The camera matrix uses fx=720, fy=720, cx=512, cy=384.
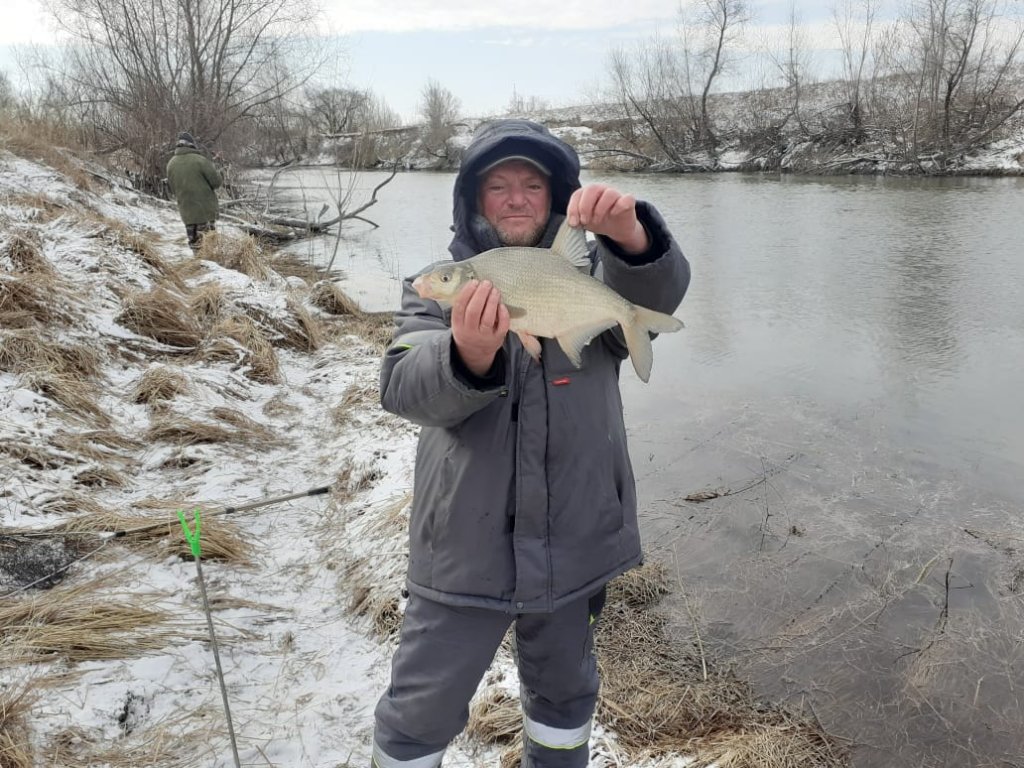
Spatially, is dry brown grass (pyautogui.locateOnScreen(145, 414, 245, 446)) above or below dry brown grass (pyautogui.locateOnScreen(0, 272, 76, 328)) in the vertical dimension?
below

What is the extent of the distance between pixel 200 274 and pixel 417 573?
314 inches

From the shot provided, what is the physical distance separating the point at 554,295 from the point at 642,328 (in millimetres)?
278

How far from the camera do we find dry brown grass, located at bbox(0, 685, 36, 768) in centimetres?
219

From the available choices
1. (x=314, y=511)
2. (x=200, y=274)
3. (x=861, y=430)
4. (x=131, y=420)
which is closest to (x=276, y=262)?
(x=200, y=274)

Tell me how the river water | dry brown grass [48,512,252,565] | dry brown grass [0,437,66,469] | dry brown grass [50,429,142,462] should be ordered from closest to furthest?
the river water, dry brown grass [48,512,252,565], dry brown grass [0,437,66,469], dry brown grass [50,429,142,462]

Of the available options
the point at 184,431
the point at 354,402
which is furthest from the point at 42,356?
the point at 354,402

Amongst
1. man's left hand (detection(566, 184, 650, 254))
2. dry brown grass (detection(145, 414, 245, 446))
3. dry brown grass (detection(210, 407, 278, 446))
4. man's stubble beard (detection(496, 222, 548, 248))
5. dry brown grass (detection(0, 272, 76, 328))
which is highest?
man's left hand (detection(566, 184, 650, 254))

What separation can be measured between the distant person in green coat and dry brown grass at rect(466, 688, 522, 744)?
32.7 ft

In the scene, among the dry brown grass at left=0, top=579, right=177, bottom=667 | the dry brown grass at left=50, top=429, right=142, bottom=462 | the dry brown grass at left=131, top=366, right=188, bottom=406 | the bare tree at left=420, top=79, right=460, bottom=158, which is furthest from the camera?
the bare tree at left=420, top=79, right=460, bottom=158

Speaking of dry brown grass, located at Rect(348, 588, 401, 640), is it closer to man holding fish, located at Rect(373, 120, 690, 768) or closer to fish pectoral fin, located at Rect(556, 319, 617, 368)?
man holding fish, located at Rect(373, 120, 690, 768)

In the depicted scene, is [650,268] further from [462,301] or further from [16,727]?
[16,727]

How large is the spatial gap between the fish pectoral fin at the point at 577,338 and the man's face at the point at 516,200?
460 mm

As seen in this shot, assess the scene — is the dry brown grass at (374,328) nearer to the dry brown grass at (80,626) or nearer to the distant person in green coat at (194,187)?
the distant person in green coat at (194,187)

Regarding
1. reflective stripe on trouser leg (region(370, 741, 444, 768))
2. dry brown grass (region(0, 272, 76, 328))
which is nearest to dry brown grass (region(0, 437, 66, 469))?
dry brown grass (region(0, 272, 76, 328))
